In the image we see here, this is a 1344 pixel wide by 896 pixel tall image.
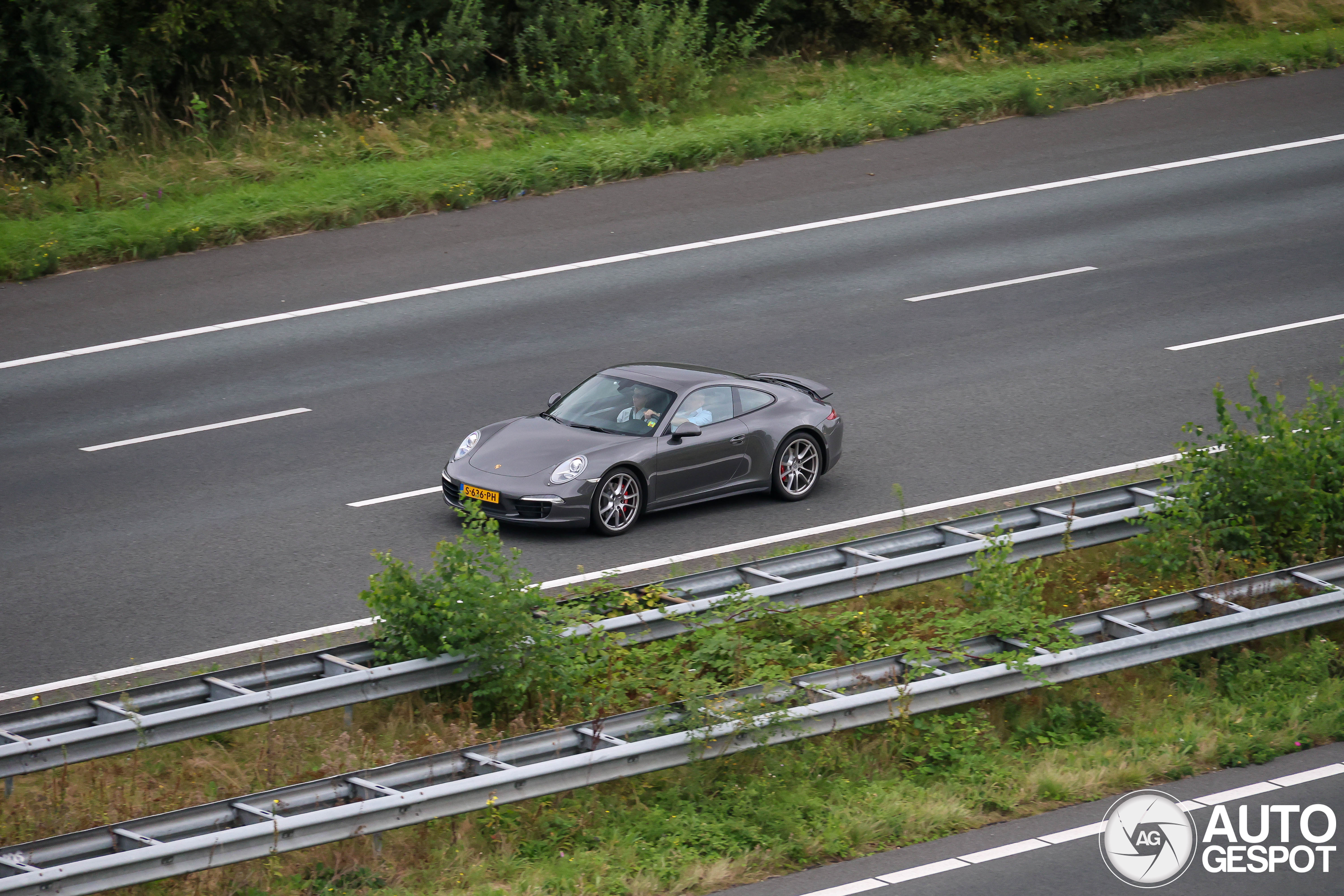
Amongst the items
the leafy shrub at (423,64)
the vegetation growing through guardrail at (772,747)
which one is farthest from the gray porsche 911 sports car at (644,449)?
the leafy shrub at (423,64)

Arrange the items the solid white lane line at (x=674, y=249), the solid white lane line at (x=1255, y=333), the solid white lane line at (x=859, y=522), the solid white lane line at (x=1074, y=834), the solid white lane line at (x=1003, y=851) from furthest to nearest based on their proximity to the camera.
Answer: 1. the solid white lane line at (x=674, y=249)
2. the solid white lane line at (x=1255, y=333)
3. the solid white lane line at (x=859, y=522)
4. the solid white lane line at (x=1074, y=834)
5. the solid white lane line at (x=1003, y=851)

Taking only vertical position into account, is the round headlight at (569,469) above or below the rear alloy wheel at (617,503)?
above

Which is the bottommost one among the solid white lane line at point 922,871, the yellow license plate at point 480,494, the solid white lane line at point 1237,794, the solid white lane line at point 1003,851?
the solid white lane line at point 1237,794

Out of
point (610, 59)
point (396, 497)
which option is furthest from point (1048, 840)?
point (610, 59)

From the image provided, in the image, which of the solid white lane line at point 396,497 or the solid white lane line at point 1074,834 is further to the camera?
the solid white lane line at point 396,497

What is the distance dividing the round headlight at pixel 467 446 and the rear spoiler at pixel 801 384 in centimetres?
266

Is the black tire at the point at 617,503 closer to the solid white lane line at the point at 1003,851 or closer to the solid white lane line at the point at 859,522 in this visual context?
the solid white lane line at the point at 859,522

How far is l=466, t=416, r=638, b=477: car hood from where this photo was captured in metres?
13.5

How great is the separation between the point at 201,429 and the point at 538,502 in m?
4.57

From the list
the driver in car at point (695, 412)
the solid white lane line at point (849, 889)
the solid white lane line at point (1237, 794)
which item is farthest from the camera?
the driver in car at point (695, 412)

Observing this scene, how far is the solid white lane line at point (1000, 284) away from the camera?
63.0 ft

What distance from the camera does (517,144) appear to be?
24.0 m

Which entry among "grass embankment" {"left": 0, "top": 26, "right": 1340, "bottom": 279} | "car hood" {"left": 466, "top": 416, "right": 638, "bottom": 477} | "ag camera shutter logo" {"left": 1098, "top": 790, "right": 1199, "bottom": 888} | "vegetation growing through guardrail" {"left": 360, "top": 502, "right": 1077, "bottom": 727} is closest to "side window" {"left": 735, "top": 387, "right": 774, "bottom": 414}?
"car hood" {"left": 466, "top": 416, "right": 638, "bottom": 477}

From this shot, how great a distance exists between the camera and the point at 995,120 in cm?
2522
